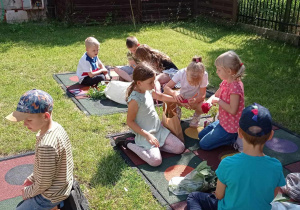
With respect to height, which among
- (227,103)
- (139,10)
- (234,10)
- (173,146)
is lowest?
(173,146)

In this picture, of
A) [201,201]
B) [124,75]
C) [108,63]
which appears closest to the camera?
[201,201]

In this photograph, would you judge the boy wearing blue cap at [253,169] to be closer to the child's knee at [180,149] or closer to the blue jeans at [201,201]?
the blue jeans at [201,201]

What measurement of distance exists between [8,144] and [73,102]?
5.19 feet

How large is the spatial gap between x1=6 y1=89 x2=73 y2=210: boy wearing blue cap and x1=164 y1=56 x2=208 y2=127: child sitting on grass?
206 cm

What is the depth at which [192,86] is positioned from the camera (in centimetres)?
457

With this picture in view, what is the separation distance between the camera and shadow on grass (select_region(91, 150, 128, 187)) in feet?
11.2

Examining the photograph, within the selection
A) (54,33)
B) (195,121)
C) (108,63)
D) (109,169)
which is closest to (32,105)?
(109,169)

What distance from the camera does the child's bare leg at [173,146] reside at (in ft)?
13.0

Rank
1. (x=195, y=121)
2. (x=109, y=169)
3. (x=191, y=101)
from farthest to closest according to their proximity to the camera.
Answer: (x=195, y=121), (x=191, y=101), (x=109, y=169)

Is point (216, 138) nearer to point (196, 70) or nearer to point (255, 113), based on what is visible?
point (196, 70)

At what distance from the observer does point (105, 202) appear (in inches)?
122

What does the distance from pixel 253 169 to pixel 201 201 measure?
2.51 feet

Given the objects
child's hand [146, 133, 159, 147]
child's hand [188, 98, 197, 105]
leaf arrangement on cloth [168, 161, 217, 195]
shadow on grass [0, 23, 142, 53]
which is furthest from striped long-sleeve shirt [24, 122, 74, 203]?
shadow on grass [0, 23, 142, 53]

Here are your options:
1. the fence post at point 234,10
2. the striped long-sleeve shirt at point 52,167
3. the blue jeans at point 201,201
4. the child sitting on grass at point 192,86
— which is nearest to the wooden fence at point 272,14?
the fence post at point 234,10
